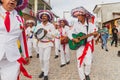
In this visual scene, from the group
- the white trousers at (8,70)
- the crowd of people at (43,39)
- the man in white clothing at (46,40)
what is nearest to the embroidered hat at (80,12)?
the crowd of people at (43,39)

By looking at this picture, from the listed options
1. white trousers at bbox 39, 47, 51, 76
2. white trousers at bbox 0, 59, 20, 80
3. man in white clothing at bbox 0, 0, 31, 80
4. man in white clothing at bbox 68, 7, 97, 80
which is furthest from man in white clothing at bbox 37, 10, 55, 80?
white trousers at bbox 0, 59, 20, 80

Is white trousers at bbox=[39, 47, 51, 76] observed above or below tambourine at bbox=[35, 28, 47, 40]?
below

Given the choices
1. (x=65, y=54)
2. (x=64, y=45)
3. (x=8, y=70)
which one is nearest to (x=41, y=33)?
(x=64, y=45)

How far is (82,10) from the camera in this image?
8492 mm

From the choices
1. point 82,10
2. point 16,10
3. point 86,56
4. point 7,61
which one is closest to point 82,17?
point 82,10

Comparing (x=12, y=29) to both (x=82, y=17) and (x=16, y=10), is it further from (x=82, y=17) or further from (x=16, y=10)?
(x=82, y=17)

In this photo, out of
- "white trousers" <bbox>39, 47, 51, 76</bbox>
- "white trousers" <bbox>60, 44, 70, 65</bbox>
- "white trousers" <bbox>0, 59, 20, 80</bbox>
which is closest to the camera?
"white trousers" <bbox>0, 59, 20, 80</bbox>

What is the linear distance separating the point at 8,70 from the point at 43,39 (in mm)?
4633

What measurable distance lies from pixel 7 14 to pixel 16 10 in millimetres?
449

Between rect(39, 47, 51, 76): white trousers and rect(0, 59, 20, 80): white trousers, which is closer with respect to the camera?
rect(0, 59, 20, 80): white trousers

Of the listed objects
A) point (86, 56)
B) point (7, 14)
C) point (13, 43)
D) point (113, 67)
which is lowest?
point (113, 67)

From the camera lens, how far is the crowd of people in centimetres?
477

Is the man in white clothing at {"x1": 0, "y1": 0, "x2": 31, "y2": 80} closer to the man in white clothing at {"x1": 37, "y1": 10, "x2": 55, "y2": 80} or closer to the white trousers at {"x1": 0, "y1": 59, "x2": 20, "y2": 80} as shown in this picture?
the white trousers at {"x1": 0, "y1": 59, "x2": 20, "y2": 80}

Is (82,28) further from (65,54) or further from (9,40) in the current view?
(65,54)
